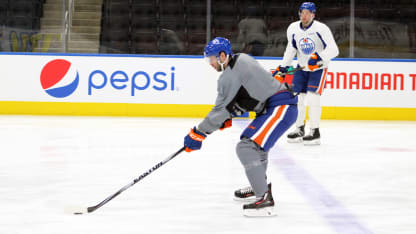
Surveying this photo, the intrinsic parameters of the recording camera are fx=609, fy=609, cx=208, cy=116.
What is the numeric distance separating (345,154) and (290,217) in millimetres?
2214

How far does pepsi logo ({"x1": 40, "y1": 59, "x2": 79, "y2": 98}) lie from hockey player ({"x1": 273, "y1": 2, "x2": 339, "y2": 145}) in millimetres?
3449

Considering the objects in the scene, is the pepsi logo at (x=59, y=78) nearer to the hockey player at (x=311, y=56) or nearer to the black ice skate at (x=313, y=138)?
the hockey player at (x=311, y=56)

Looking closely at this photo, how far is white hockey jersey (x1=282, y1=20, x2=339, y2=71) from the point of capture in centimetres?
527

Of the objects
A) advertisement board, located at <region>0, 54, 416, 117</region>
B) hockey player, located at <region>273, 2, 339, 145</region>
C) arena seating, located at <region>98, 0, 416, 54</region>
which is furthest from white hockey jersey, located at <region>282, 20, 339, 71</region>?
arena seating, located at <region>98, 0, 416, 54</region>

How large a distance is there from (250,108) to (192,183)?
3.00 ft

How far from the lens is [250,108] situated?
2.81 meters

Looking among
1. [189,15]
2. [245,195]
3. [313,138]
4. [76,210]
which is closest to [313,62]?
[313,138]

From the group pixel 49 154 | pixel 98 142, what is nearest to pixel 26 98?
pixel 98 142

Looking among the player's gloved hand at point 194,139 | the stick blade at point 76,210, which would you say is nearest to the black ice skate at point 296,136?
the player's gloved hand at point 194,139

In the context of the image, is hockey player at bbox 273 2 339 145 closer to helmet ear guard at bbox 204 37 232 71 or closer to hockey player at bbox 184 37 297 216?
hockey player at bbox 184 37 297 216

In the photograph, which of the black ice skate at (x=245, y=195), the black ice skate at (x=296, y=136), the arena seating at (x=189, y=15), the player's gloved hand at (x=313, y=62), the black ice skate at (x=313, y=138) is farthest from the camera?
the arena seating at (x=189, y=15)

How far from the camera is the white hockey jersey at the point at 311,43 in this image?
5273 mm

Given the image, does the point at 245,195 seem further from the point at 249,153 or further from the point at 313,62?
the point at 313,62

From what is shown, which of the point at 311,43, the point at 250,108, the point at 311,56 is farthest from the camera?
the point at 311,43
